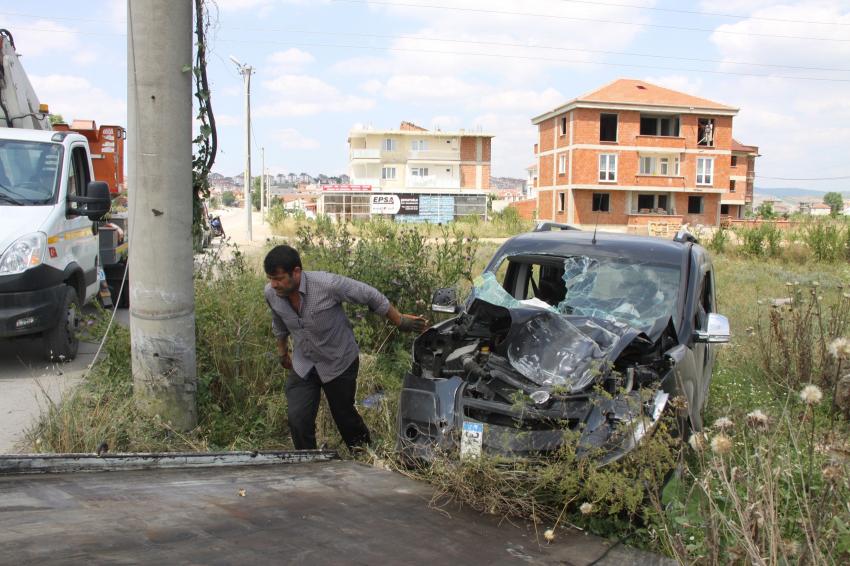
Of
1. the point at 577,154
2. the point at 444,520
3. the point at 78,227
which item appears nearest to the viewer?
the point at 444,520

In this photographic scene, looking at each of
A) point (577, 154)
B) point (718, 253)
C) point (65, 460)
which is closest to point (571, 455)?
point (65, 460)

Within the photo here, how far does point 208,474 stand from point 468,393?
5.14 ft

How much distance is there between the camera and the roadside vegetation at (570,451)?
2.65 meters

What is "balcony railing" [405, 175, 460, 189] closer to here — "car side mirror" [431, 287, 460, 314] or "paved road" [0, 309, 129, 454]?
"paved road" [0, 309, 129, 454]

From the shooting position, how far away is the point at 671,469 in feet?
12.6

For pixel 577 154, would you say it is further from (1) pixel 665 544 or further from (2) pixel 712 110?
(1) pixel 665 544

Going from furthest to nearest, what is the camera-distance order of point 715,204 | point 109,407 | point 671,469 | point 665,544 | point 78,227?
point 715,204 < point 78,227 < point 109,407 < point 671,469 < point 665,544

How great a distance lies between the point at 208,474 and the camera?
407cm

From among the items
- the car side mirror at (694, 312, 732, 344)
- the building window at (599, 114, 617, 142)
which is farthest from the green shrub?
the building window at (599, 114, 617, 142)

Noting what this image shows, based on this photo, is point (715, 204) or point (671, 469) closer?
point (671, 469)

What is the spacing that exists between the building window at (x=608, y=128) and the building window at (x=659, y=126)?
3081 mm

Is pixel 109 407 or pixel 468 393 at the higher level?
pixel 468 393

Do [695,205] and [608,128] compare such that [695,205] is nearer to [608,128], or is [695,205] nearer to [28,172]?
[608,128]

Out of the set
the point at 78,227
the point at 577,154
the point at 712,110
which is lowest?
the point at 78,227
